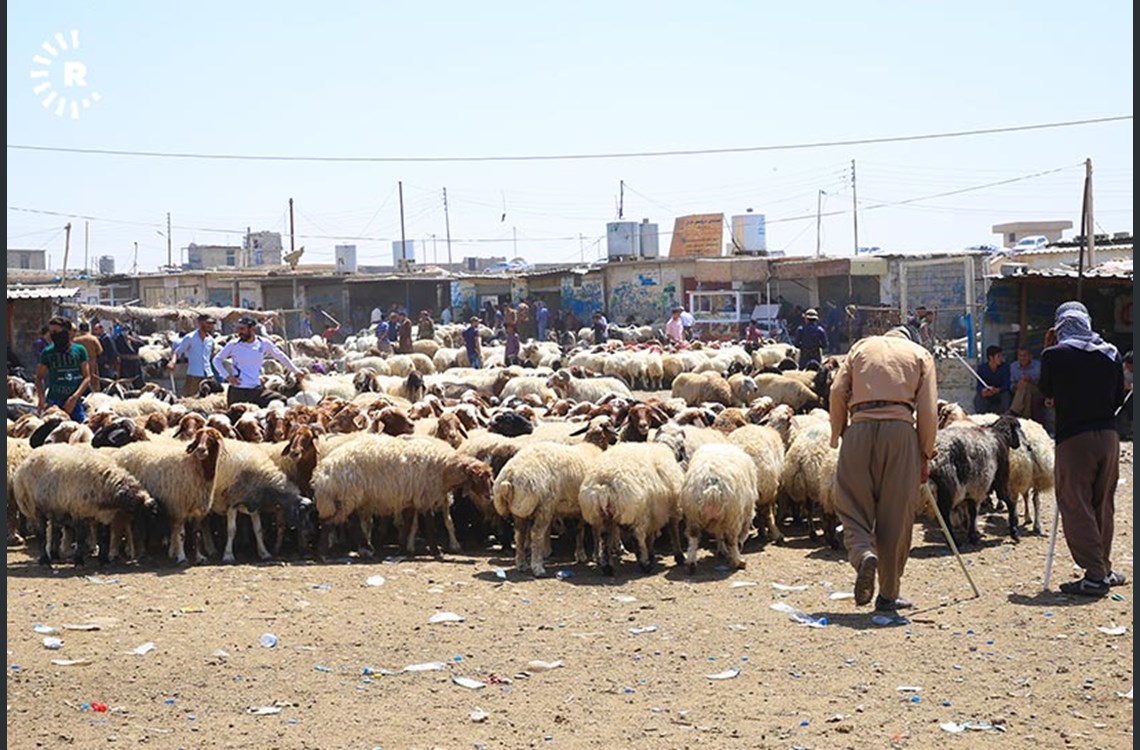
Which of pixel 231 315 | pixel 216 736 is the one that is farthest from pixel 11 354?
pixel 216 736

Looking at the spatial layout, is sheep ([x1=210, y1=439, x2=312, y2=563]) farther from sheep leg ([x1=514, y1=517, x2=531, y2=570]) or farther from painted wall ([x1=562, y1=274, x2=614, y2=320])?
painted wall ([x1=562, y1=274, x2=614, y2=320])

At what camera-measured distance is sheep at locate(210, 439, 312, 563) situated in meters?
10.1

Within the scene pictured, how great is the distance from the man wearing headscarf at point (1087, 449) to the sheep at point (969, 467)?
1.56 meters

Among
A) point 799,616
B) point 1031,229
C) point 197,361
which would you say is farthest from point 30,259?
point 799,616

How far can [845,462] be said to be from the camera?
7918 millimetres

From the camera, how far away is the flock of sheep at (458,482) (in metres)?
9.50

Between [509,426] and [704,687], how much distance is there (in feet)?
20.3

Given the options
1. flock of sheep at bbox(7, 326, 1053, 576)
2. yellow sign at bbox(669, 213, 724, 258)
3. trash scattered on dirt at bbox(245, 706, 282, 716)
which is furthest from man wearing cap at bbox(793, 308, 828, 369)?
yellow sign at bbox(669, 213, 724, 258)

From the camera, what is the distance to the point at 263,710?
6.11 metres

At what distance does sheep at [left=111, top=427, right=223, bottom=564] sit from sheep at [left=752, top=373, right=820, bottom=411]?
33.8ft

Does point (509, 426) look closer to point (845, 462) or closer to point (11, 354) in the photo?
point (845, 462)

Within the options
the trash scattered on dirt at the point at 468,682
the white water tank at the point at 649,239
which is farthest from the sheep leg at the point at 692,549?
the white water tank at the point at 649,239

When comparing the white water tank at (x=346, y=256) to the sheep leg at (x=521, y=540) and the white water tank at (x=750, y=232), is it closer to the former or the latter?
the white water tank at (x=750, y=232)

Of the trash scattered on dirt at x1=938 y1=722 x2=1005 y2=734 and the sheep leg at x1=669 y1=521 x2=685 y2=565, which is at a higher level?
the sheep leg at x1=669 y1=521 x2=685 y2=565
